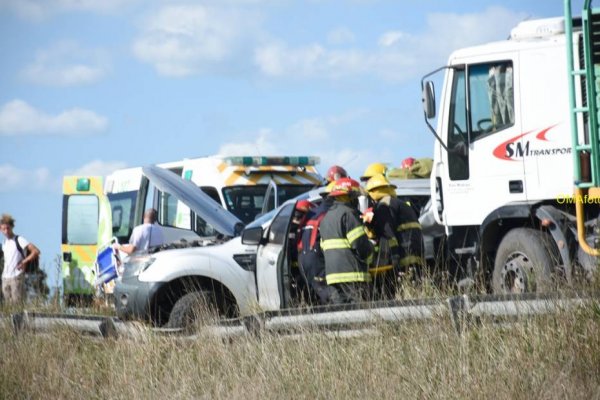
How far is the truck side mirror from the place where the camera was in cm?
1295

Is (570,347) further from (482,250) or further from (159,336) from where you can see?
(482,250)

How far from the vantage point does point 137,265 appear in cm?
1220

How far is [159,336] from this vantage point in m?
10.3

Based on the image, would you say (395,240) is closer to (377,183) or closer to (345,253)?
(345,253)

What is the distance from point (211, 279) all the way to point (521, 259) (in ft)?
10.4

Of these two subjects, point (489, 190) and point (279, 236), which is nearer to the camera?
point (279, 236)

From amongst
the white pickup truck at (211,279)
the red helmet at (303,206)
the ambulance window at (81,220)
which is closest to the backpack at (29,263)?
the ambulance window at (81,220)

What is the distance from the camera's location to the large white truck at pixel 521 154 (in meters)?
11.2

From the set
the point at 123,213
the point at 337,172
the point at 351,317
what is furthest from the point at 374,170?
the point at 123,213

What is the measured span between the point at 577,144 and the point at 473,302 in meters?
3.20

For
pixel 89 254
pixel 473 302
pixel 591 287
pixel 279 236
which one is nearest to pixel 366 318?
pixel 473 302

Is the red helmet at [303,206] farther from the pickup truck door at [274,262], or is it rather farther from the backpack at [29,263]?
the backpack at [29,263]

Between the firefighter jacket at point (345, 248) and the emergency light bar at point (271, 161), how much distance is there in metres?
8.86

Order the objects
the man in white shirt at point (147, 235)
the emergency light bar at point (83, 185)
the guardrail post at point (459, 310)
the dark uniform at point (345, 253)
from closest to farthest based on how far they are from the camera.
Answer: the guardrail post at point (459, 310) < the dark uniform at point (345, 253) < the man in white shirt at point (147, 235) < the emergency light bar at point (83, 185)
